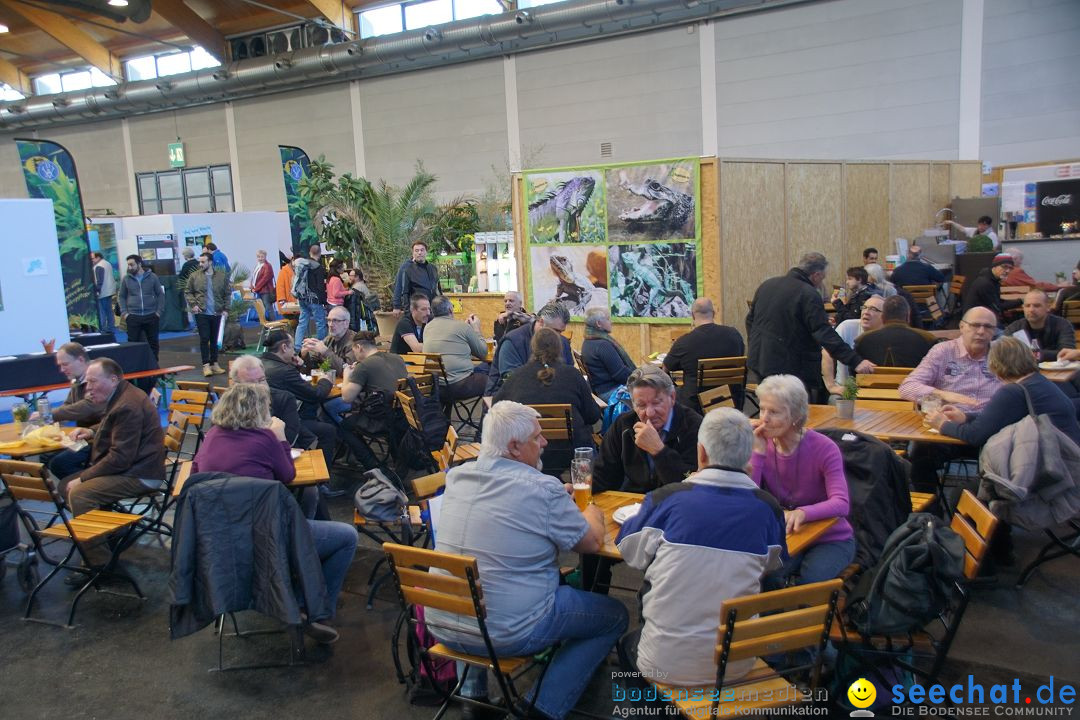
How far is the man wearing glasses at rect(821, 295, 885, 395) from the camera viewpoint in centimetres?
649

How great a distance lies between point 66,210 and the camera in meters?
11.8

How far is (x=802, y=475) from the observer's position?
11.0 feet

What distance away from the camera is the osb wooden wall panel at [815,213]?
31.2 ft

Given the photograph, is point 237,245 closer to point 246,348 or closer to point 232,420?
point 246,348

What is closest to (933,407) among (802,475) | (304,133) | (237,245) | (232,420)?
(802,475)

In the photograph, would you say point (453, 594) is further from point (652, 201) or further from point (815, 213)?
point (815, 213)

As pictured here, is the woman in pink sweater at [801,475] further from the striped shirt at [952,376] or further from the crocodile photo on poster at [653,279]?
the crocodile photo on poster at [653,279]

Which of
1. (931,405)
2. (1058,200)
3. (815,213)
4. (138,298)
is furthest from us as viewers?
(1058,200)

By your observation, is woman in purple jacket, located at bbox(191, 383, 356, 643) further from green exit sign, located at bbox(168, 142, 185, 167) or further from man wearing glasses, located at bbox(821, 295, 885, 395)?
green exit sign, located at bbox(168, 142, 185, 167)

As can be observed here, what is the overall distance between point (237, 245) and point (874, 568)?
1744 cm

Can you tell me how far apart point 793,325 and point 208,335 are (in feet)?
28.9

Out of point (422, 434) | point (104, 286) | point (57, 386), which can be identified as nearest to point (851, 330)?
point (422, 434)

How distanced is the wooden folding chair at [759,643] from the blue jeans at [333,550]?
5.99 ft

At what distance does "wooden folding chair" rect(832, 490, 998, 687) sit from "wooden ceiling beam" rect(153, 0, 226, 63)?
2098 centimetres
